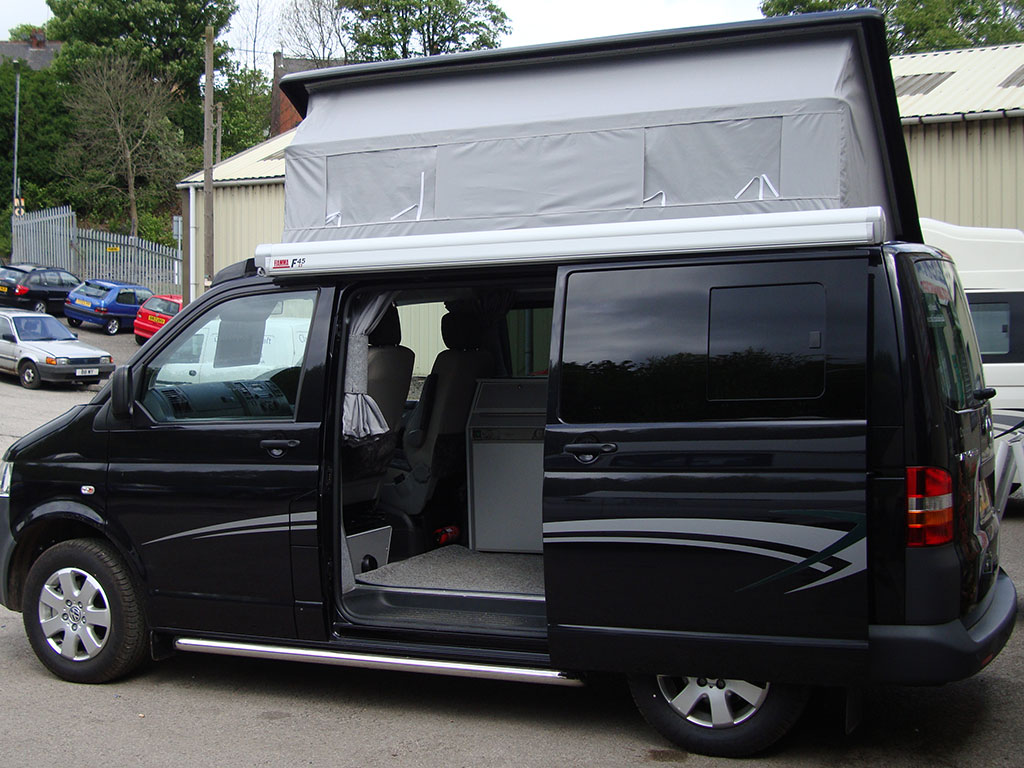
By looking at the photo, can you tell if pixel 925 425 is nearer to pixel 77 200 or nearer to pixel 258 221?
pixel 258 221

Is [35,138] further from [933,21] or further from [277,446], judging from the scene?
[277,446]

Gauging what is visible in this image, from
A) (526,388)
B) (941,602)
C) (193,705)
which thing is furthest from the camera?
(526,388)

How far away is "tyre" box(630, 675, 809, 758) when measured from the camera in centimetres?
416

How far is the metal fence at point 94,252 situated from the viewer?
37438mm

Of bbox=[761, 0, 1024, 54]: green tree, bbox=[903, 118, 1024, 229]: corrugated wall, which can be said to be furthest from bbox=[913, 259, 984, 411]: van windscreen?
bbox=[761, 0, 1024, 54]: green tree

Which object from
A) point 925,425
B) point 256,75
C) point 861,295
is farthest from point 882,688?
point 256,75

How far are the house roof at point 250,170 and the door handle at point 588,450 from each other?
2107 cm

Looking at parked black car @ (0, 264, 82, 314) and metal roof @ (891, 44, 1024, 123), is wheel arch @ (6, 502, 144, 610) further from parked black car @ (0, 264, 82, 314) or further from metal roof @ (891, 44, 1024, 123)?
parked black car @ (0, 264, 82, 314)

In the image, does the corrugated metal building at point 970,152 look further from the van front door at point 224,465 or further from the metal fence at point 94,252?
the metal fence at point 94,252

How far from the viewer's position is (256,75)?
6022 centimetres

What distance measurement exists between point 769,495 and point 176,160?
139 ft

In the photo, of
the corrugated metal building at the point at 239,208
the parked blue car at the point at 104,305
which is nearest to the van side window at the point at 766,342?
the corrugated metal building at the point at 239,208

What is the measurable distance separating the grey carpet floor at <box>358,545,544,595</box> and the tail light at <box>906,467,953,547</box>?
178 centimetres

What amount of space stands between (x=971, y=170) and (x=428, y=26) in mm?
28101
